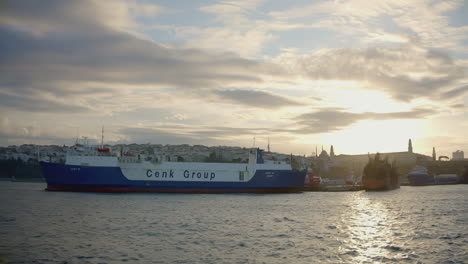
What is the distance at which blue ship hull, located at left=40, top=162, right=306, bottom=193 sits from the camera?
180ft

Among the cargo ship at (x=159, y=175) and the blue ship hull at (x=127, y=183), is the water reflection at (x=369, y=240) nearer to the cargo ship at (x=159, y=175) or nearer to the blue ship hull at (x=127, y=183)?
the blue ship hull at (x=127, y=183)

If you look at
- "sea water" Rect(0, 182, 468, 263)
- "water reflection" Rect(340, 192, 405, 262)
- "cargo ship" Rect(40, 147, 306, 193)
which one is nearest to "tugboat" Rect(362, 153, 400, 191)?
"cargo ship" Rect(40, 147, 306, 193)

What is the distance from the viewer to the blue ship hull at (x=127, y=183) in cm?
5484

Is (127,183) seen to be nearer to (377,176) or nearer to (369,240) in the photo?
(369,240)

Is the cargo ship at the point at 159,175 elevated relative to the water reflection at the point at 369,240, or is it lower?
elevated

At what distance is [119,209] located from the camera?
3578 cm

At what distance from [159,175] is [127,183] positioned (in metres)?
4.92

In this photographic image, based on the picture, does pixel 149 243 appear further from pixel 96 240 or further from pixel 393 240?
pixel 393 240

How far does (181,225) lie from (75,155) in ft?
122

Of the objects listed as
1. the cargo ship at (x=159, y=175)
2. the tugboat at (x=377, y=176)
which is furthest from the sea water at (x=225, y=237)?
the tugboat at (x=377, y=176)

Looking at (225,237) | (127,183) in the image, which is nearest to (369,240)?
(225,237)

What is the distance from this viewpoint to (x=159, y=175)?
191 ft

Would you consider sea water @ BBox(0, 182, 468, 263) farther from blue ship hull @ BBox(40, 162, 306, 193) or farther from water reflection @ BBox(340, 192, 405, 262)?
blue ship hull @ BBox(40, 162, 306, 193)

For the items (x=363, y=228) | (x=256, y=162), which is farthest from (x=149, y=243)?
(x=256, y=162)
